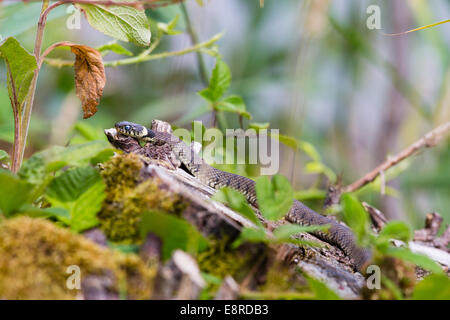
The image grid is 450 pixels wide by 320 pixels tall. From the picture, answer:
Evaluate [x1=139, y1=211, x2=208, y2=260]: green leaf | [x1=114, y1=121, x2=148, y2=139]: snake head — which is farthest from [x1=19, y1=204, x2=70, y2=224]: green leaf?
[x1=114, y1=121, x2=148, y2=139]: snake head

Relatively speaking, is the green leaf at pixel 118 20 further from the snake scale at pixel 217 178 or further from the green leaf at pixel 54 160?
the snake scale at pixel 217 178

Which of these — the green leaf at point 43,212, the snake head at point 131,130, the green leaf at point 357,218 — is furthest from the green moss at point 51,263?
the snake head at point 131,130

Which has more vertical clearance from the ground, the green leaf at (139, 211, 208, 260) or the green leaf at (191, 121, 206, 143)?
the green leaf at (139, 211, 208, 260)

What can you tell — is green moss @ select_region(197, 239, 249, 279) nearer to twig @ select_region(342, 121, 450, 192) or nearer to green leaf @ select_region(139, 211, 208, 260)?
green leaf @ select_region(139, 211, 208, 260)
